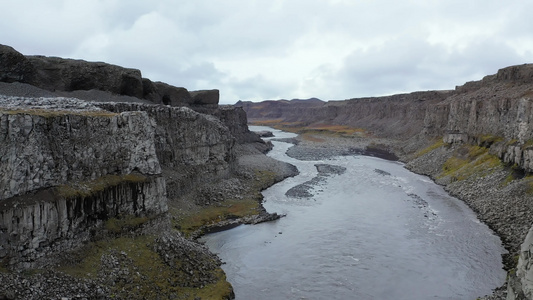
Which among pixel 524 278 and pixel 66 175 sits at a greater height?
pixel 66 175

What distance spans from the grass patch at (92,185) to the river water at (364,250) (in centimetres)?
A: 1092

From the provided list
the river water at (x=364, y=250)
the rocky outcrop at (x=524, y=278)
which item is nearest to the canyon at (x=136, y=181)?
the rocky outcrop at (x=524, y=278)

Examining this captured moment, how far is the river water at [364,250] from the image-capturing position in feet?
99.0

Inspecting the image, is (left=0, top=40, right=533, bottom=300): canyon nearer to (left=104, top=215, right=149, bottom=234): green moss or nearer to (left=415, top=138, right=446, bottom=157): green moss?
(left=104, top=215, right=149, bottom=234): green moss

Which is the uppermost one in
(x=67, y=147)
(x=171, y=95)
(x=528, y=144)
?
(x=171, y=95)

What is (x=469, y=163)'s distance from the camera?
65.9 metres

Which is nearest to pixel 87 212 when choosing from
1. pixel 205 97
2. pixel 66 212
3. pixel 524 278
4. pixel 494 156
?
pixel 66 212

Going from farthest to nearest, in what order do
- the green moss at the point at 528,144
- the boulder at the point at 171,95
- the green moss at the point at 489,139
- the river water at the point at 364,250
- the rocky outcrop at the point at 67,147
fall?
1. the boulder at the point at 171,95
2. the green moss at the point at 489,139
3. the green moss at the point at 528,144
4. the river water at the point at 364,250
5. the rocky outcrop at the point at 67,147

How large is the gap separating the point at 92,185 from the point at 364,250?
2438cm

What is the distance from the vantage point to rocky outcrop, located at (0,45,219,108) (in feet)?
148

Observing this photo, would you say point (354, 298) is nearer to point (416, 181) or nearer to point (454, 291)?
point (454, 291)

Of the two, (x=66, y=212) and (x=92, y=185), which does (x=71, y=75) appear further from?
(x=66, y=212)

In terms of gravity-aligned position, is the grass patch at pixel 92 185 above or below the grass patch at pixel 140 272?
above

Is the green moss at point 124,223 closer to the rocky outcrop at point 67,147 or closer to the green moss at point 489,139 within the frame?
the rocky outcrop at point 67,147
